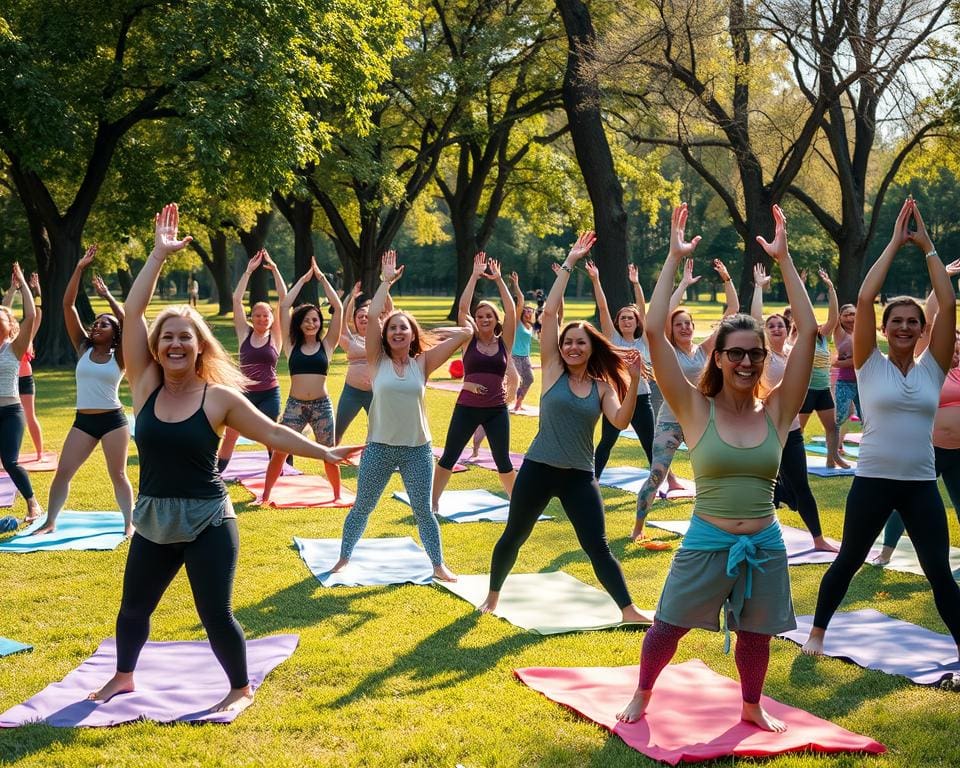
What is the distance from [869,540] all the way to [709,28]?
18782mm

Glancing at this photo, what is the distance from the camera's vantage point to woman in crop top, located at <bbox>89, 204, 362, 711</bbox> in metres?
4.89

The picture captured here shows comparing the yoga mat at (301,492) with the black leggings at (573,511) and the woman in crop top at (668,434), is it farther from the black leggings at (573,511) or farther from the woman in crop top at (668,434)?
the black leggings at (573,511)

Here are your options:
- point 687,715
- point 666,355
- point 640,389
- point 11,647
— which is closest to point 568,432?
point 666,355

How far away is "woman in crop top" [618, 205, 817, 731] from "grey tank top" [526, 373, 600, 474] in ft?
5.47

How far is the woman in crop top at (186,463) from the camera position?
4.89 m

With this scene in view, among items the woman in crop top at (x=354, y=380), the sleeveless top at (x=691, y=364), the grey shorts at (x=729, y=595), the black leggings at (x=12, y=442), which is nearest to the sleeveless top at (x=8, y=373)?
the black leggings at (x=12, y=442)

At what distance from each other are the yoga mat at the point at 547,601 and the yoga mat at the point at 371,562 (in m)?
0.45

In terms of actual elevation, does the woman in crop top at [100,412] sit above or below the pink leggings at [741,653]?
above

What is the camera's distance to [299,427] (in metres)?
10.7

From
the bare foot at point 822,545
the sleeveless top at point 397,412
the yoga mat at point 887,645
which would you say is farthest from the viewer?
the bare foot at point 822,545

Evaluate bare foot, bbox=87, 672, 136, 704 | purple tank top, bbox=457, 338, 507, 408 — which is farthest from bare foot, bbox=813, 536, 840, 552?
bare foot, bbox=87, 672, 136, 704

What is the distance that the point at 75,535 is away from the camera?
29.2ft

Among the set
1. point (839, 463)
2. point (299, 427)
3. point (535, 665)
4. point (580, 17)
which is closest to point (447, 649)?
point (535, 665)

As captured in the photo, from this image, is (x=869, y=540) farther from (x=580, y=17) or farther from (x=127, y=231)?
(x=127, y=231)
